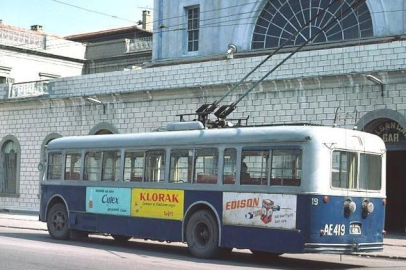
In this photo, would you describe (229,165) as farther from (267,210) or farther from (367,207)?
(367,207)

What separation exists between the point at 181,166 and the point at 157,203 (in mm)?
1096

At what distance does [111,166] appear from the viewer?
19.9 m

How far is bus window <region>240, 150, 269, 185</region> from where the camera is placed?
16.2m

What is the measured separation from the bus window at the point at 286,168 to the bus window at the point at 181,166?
7.87ft

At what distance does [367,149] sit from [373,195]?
926 mm

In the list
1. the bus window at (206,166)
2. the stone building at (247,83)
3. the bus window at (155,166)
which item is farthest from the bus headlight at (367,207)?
the bus window at (155,166)

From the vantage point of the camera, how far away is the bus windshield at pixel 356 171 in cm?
1577

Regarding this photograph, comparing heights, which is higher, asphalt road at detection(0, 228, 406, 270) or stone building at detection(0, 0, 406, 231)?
stone building at detection(0, 0, 406, 231)

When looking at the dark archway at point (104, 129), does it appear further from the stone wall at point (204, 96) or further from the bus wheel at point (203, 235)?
the bus wheel at point (203, 235)

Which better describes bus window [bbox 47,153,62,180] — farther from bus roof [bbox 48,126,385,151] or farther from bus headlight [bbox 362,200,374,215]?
bus headlight [bbox 362,200,374,215]

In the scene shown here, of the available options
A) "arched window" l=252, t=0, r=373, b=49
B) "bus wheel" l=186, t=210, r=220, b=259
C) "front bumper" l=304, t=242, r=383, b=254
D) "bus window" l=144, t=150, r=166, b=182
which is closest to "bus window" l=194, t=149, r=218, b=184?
"bus wheel" l=186, t=210, r=220, b=259

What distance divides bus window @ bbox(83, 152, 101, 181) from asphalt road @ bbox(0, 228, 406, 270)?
1.68 metres

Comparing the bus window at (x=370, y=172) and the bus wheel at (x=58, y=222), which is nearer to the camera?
the bus window at (x=370, y=172)

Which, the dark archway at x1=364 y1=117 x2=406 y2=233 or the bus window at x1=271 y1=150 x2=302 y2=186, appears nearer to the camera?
the bus window at x1=271 y1=150 x2=302 y2=186
